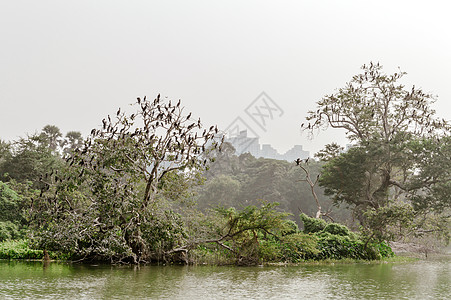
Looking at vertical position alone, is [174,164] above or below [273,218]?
above

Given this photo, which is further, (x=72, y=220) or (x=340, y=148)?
(x=340, y=148)

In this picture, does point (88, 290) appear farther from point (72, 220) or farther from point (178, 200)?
point (178, 200)

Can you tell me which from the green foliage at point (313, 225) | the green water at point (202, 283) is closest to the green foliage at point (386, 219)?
the green foliage at point (313, 225)

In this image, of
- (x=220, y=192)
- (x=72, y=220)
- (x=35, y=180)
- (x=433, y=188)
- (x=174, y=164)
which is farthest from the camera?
(x=220, y=192)

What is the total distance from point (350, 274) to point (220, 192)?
4065 cm

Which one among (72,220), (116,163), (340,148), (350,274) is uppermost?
(340,148)

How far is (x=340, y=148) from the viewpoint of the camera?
30797 millimetres

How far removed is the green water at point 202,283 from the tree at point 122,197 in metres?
0.75

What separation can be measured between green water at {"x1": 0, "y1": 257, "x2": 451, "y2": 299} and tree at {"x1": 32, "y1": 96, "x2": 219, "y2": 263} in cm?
75

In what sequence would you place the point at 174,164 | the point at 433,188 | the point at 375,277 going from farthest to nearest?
the point at 433,188 < the point at 174,164 < the point at 375,277

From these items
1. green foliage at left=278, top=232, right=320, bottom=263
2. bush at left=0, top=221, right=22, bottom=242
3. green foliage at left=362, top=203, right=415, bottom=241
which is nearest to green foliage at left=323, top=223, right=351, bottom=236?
green foliage at left=362, top=203, right=415, bottom=241

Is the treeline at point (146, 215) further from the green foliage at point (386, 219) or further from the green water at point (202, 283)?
the green foliage at point (386, 219)

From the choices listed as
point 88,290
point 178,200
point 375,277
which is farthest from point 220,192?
point 88,290

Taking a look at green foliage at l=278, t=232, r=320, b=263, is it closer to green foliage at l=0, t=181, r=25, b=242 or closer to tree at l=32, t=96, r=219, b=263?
tree at l=32, t=96, r=219, b=263
